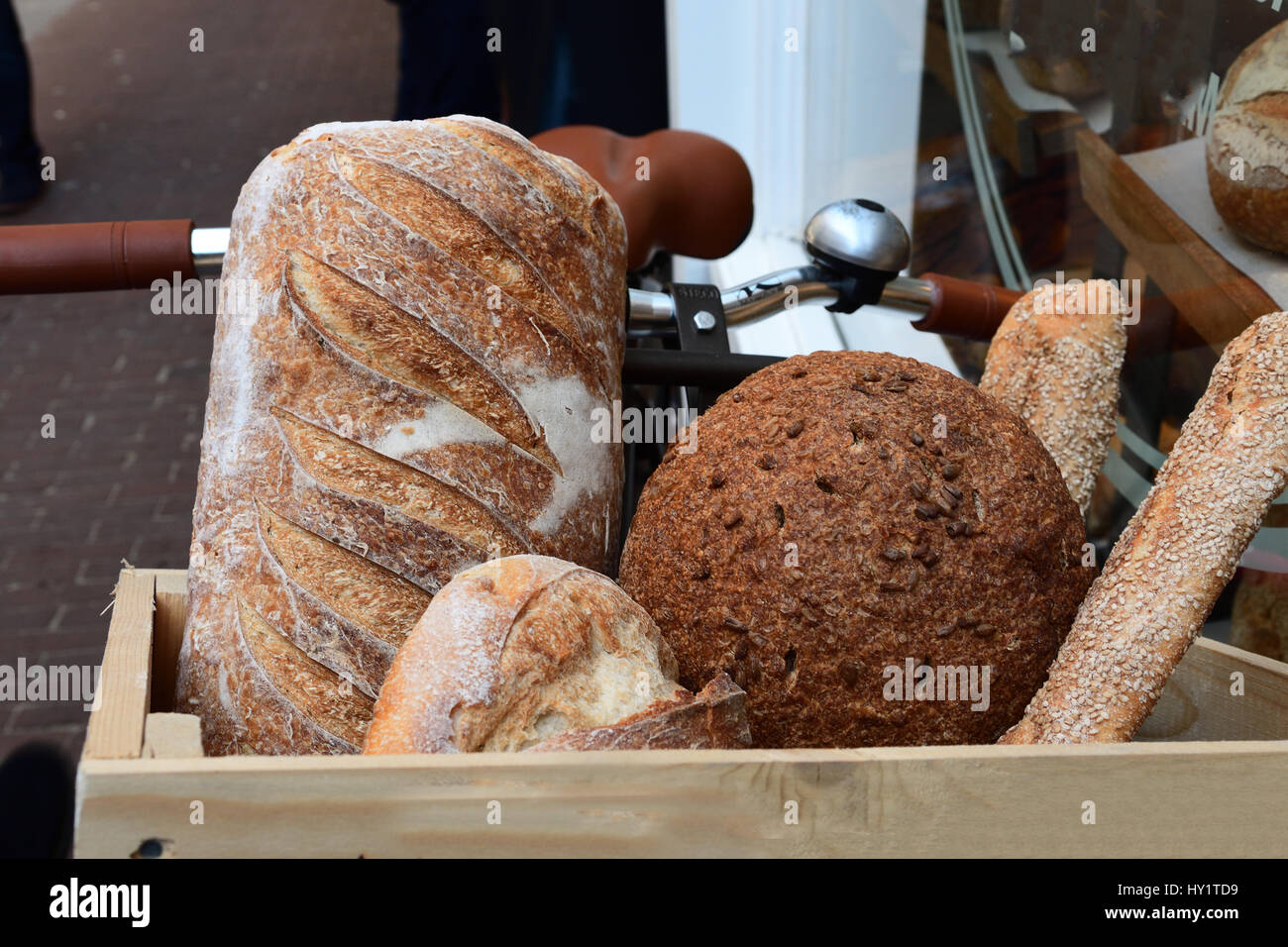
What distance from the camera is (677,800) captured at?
0.85 m

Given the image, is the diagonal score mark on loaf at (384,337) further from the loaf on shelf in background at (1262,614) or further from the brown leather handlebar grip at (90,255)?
the loaf on shelf in background at (1262,614)

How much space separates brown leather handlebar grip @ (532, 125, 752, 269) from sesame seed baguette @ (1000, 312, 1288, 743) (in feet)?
2.76

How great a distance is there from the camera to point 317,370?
1.09m

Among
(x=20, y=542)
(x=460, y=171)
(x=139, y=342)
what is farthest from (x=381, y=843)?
(x=139, y=342)

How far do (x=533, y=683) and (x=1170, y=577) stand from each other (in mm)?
559

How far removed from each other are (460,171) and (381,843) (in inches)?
26.0

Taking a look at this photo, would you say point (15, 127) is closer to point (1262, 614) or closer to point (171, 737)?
point (171, 737)

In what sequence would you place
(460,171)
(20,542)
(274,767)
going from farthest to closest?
(20,542) → (460,171) → (274,767)

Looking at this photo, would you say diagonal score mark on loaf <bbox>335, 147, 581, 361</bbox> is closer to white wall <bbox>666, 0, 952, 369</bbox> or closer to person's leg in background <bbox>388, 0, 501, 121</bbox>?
white wall <bbox>666, 0, 952, 369</bbox>

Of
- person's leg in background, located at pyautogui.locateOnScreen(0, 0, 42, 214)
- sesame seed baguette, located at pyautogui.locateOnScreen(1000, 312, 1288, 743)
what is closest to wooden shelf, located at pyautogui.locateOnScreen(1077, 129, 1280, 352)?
sesame seed baguette, located at pyautogui.locateOnScreen(1000, 312, 1288, 743)

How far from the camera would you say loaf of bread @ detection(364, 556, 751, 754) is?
89 cm

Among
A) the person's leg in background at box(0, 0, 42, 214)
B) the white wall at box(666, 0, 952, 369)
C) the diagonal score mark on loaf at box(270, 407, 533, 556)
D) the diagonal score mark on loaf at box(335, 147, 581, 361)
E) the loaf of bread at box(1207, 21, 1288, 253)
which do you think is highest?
the person's leg in background at box(0, 0, 42, 214)

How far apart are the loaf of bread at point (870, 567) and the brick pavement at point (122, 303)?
276cm
